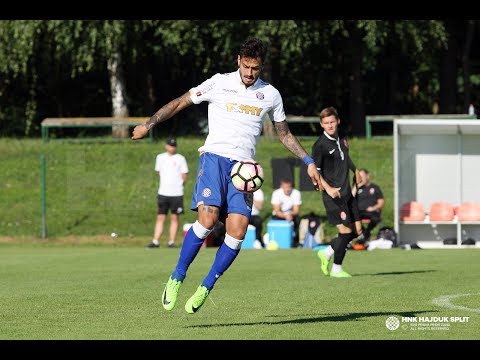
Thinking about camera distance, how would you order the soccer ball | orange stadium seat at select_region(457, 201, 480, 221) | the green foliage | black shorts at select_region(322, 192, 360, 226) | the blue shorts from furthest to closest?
1. the green foliage
2. orange stadium seat at select_region(457, 201, 480, 221)
3. black shorts at select_region(322, 192, 360, 226)
4. the blue shorts
5. the soccer ball

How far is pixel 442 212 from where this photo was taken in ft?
78.9

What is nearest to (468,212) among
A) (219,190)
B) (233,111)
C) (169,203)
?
(169,203)

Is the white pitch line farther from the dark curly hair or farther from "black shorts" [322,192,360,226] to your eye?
"black shorts" [322,192,360,226]

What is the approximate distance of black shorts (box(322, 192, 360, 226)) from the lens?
15.4 meters

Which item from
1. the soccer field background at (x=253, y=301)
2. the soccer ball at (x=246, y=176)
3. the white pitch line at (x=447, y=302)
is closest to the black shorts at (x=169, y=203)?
the soccer field background at (x=253, y=301)

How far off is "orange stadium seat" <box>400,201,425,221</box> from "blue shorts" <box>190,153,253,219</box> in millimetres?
14605

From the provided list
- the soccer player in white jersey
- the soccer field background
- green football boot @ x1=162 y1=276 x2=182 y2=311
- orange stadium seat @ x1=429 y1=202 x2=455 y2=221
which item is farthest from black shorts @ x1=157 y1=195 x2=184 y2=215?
green football boot @ x1=162 y1=276 x2=182 y2=311

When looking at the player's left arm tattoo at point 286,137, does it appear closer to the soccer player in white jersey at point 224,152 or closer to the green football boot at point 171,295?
the soccer player in white jersey at point 224,152

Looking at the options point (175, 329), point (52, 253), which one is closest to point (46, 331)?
point (175, 329)

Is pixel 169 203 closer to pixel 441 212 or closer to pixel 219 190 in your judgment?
pixel 441 212

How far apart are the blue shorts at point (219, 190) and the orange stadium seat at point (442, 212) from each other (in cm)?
1475
